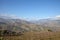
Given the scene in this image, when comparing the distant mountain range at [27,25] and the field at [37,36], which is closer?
the field at [37,36]

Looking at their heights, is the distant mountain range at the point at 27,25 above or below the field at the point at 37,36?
above

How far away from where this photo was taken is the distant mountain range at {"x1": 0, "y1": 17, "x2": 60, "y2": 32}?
6.67 m

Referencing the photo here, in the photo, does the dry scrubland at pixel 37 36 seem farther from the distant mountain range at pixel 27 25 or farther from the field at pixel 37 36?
the distant mountain range at pixel 27 25

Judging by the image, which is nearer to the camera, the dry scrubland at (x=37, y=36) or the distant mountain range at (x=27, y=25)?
the dry scrubland at (x=37, y=36)

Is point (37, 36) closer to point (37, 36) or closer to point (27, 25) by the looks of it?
point (37, 36)

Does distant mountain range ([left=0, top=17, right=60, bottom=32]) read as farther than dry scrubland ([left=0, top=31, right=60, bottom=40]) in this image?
Yes

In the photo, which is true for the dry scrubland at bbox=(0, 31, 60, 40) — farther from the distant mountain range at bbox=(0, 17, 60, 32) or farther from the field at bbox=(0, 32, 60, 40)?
the distant mountain range at bbox=(0, 17, 60, 32)

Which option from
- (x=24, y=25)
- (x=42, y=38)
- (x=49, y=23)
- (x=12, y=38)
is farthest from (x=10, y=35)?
(x=49, y=23)

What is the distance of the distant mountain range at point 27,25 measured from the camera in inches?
262

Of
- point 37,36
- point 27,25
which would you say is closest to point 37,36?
point 37,36

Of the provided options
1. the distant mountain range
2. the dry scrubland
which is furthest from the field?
the distant mountain range

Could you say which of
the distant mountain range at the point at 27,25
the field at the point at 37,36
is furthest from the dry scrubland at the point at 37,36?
the distant mountain range at the point at 27,25

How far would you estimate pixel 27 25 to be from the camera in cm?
689

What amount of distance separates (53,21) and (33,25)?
1.01 metres
